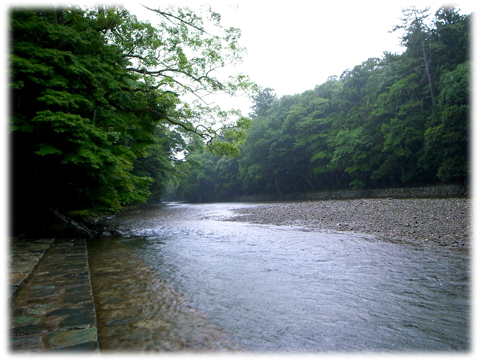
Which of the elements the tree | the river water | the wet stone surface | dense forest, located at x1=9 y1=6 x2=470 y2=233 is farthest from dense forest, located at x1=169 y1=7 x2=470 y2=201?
the wet stone surface

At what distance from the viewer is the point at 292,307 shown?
364cm

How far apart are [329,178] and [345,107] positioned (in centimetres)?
1051

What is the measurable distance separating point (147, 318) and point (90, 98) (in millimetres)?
7289

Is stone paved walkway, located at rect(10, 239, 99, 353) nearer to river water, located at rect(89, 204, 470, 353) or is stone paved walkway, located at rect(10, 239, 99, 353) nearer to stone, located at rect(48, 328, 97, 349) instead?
stone, located at rect(48, 328, 97, 349)

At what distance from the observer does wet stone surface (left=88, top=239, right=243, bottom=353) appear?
108 inches

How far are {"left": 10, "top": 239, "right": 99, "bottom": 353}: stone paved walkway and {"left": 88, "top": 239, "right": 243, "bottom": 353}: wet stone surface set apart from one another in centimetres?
21

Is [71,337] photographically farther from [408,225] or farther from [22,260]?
[408,225]

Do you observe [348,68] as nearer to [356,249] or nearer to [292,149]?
[292,149]

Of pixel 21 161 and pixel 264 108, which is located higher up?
pixel 264 108

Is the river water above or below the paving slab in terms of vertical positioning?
below

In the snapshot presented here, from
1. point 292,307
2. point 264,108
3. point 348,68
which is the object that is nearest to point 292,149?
point 348,68

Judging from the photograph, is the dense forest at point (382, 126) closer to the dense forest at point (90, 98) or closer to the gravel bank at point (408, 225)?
the gravel bank at point (408, 225)

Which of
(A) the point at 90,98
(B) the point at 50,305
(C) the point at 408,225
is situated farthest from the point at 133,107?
(C) the point at 408,225

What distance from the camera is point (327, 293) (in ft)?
13.4
